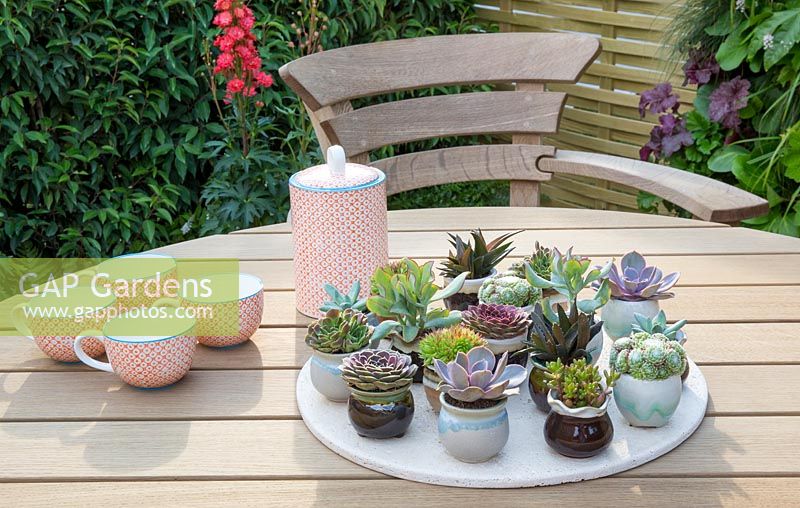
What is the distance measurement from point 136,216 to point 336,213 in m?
2.30

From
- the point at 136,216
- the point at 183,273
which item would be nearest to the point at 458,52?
the point at 183,273

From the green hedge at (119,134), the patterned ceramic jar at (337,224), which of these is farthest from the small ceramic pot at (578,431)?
the green hedge at (119,134)

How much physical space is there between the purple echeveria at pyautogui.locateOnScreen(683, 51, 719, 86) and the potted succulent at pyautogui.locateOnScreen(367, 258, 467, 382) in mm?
2333

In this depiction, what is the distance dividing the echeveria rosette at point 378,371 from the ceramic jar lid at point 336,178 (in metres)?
0.33

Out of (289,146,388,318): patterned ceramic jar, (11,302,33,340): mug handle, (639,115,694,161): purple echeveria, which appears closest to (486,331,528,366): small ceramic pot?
(289,146,388,318): patterned ceramic jar

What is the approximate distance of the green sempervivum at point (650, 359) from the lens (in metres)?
0.93

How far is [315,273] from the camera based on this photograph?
1.26 meters

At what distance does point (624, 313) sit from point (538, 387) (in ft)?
0.67

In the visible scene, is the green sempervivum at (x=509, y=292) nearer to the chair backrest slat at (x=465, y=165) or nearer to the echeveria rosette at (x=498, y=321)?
the echeveria rosette at (x=498, y=321)

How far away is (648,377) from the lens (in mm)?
933

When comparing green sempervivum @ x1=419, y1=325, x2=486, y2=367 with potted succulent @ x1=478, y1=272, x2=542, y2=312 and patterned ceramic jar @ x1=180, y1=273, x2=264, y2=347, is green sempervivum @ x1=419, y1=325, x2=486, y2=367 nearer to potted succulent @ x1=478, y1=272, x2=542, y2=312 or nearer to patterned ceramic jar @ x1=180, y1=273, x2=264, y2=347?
potted succulent @ x1=478, y1=272, x2=542, y2=312

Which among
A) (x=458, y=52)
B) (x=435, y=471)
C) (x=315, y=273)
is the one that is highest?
(x=458, y=52)

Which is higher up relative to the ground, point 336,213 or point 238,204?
point 336,213

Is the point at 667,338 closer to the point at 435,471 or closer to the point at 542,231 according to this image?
the point at 435,471
